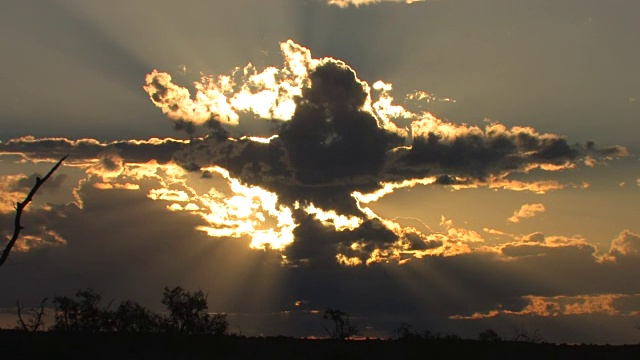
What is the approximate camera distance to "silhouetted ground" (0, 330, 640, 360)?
51.7m

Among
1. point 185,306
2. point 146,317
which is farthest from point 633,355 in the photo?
point 146,317

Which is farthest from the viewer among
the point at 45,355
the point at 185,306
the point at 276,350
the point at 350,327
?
the point at 185,306

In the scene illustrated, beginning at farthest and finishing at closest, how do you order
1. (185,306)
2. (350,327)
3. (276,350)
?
(185,306), (350,327), (276,350)

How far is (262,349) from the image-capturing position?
54.6 meters

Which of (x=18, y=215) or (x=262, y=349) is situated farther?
(x=262, y=349)

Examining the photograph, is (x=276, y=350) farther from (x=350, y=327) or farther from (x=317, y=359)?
(x=350, y=327)

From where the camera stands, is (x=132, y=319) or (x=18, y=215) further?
(x=132, y=319)

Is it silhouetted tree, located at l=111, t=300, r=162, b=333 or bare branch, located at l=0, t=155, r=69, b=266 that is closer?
bare branch, located at l=0, t=155, r=69, b=266

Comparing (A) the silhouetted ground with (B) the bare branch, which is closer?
(B) the bare branch

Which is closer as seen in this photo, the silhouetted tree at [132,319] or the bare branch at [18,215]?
the bare branch at [18,215]

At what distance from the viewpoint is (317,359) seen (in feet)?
173

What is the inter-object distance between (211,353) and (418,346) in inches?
570

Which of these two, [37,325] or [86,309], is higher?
[86,309]

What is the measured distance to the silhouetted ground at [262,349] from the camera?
51.7 meters
